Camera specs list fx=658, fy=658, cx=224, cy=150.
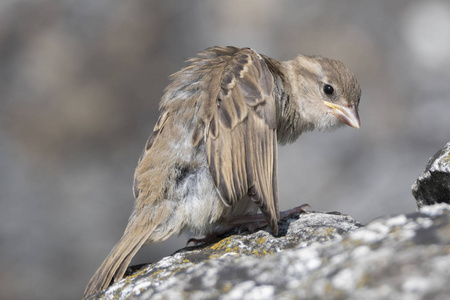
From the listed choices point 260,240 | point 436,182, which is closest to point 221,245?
point 260,240

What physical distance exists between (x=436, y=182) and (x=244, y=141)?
111 centimetres

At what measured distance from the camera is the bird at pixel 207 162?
146 inches

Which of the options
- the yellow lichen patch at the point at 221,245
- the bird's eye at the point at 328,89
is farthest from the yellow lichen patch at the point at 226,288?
the bird's eye at the point at 328,89

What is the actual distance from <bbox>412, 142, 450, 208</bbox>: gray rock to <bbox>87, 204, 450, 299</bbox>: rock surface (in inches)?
35.3

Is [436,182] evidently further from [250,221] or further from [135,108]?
[135,108]

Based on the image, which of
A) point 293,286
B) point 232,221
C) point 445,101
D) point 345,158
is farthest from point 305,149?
point 293,286

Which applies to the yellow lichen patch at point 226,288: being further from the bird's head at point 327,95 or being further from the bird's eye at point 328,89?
the bird's eye at point 328,89

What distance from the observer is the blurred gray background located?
7055mm

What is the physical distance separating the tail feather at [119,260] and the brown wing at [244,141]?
504 millimetres

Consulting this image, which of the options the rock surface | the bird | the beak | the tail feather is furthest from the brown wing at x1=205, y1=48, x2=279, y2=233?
the rock surface

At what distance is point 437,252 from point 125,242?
7.01 feet

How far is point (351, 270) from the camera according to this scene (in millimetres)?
1960

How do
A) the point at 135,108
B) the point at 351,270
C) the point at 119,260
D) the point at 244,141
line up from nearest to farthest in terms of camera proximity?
the point at 351,270, the point at 119,260, the point at 244,141, the point at 135,108

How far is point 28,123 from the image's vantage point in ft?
24.3
